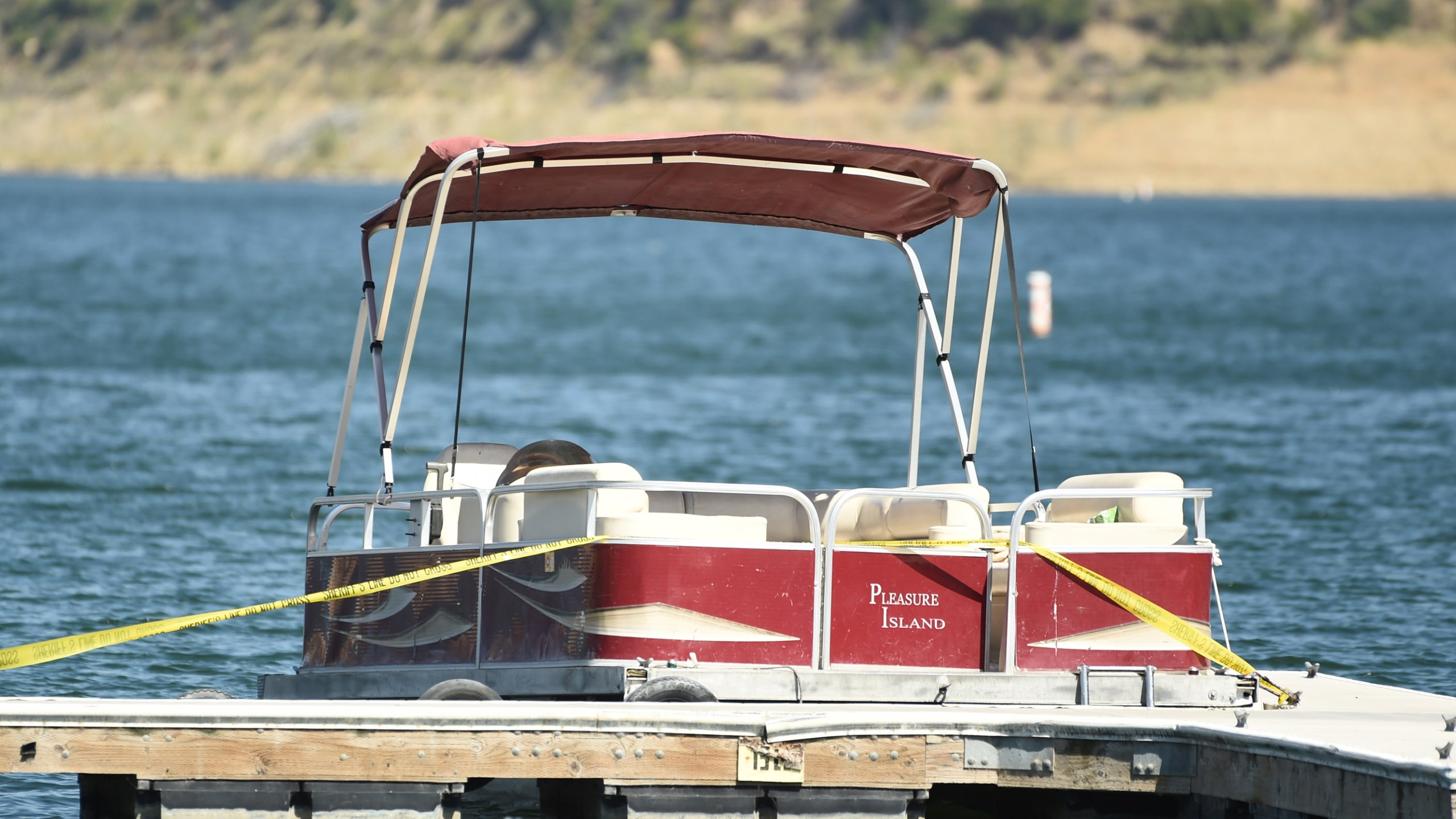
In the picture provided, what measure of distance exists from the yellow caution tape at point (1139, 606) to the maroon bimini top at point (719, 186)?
5.55ft

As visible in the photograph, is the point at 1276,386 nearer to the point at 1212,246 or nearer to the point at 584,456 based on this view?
the point at 584,456

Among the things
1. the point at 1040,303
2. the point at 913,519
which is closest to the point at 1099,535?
the point at 913,519

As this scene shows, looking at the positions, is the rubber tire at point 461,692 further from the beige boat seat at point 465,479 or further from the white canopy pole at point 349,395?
the white canopy pole at point 349,395

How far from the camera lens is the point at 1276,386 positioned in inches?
1304

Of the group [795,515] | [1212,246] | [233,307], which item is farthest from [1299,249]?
[795,515]

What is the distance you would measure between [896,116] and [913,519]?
363 feet

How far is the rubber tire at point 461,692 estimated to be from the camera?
8.06 metres

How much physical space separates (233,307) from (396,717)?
4132cm

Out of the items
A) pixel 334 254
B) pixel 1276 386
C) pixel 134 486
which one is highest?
pixel 334 254

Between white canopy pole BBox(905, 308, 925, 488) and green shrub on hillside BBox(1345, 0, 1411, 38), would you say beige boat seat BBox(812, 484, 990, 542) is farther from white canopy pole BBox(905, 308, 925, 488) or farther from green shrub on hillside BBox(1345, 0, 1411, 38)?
green shrub on hillside BBox(1345, 0, 1411, 38)

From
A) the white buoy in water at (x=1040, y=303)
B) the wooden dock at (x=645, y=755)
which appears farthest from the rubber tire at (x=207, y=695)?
the white buoy in water at (x=1040, y=303)

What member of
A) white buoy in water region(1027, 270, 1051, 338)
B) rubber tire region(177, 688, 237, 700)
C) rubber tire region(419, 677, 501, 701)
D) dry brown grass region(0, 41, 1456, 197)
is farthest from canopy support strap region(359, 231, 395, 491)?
dry brown grass region(0, 41, 1456, 197)

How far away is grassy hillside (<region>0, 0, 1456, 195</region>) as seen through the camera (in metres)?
115

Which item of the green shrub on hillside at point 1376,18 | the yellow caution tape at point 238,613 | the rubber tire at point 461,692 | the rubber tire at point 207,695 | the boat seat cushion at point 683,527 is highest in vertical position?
the green shrub on hillside at point 1376,18
